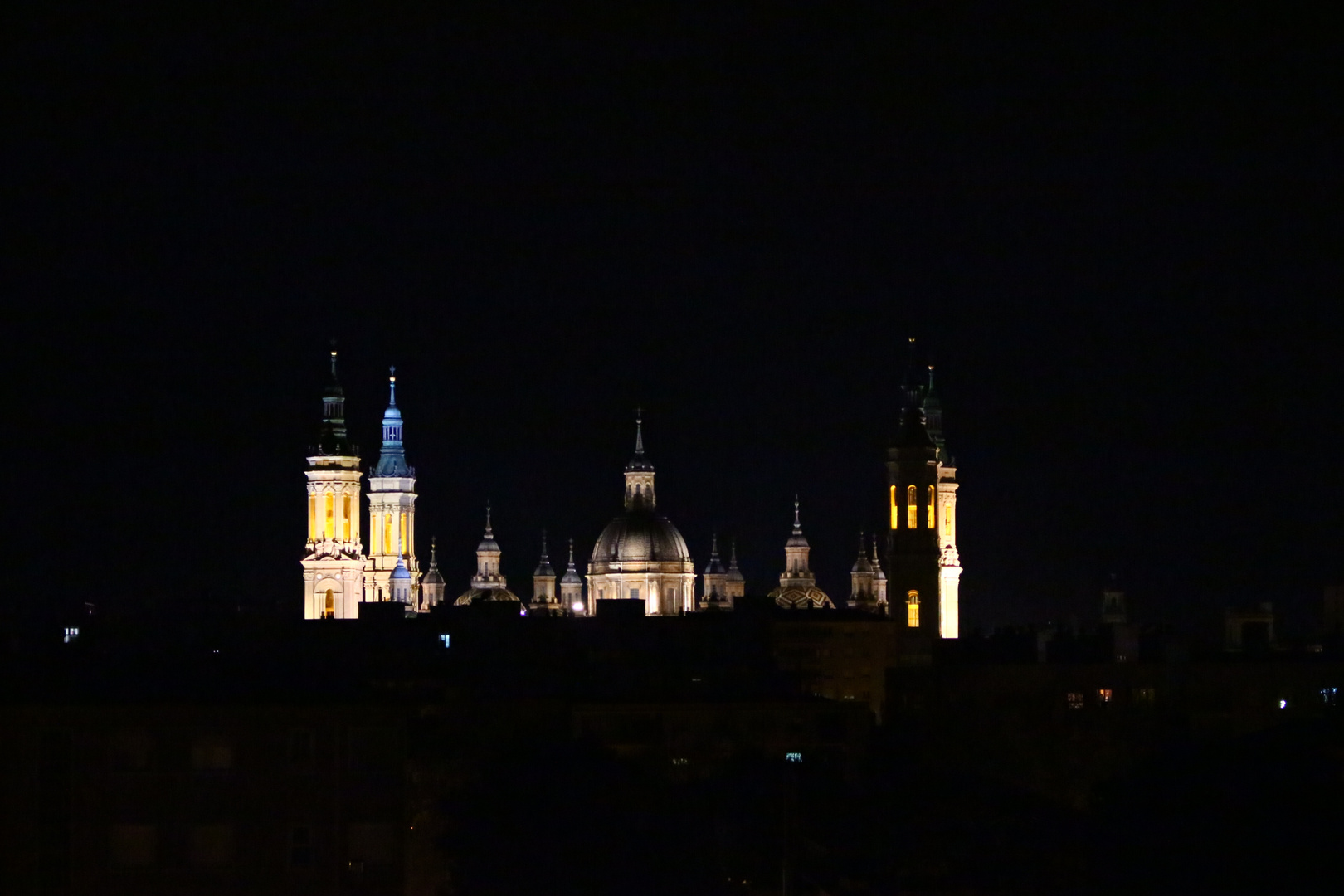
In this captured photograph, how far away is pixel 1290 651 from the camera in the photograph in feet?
444

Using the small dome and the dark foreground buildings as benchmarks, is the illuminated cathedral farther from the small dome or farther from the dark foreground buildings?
the dark foreground buildings

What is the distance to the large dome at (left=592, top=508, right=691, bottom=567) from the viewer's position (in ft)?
566

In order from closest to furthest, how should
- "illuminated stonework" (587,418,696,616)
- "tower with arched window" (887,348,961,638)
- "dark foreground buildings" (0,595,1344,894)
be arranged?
"dark foreground buildings" (0,595,1344,894) < "tower with arched window" (887,348,961,638) < "illuminated stonework" (587,418,696,616)

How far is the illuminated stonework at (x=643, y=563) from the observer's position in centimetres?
17075

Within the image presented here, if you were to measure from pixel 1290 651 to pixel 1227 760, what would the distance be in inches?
2495

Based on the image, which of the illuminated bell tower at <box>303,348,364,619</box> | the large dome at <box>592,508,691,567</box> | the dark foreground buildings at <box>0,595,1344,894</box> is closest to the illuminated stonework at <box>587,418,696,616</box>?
the large dome at <box>592,508,691,567</box>

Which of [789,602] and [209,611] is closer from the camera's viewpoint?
[209,611]

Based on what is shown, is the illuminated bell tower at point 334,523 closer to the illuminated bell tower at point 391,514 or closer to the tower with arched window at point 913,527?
the illuminated bell tower at point 391,514

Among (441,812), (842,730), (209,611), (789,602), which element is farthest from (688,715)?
(789,602)

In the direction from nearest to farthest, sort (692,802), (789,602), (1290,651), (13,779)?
(13,779) < (692,802) < (1290,651) < (789,602)

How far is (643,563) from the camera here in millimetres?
171875

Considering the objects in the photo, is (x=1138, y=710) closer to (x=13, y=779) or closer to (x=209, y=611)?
(x=209, y=611)

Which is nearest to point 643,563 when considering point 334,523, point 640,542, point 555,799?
point 640,542

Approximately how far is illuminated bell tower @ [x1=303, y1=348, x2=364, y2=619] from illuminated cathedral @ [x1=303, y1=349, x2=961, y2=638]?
2.0 inches
